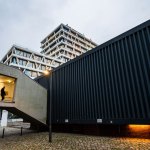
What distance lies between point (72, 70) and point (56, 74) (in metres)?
2.49

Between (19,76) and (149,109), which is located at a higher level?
(19,76)

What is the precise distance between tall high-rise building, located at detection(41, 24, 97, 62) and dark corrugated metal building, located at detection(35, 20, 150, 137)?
5516 cm

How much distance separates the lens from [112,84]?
9.82 m

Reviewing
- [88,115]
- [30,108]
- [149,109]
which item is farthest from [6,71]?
[149,109]

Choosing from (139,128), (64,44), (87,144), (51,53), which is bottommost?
(87,144)

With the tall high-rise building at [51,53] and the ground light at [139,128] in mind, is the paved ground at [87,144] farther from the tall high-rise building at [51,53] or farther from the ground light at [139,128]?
the tall high-rise building at [51,53]

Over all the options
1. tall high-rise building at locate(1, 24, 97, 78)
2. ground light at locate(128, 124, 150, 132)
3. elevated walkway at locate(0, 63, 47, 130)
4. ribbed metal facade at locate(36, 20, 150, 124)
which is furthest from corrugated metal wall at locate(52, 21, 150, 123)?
tall high-rise building at locate(1, 24, 97, 78)

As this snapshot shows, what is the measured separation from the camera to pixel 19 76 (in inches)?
495

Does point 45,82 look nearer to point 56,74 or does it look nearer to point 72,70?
point 56,74

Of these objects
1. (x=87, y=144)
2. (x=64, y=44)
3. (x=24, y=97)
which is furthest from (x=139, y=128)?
(x=64, y=44)

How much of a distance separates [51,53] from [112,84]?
67.3m

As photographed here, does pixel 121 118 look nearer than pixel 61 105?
Yes

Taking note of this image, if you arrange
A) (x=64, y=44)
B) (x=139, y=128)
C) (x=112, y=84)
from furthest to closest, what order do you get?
(x=64, y=44)
(x=139, y=128)
(x=112, y=84)

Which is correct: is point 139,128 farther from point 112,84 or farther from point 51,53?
point 51,53
